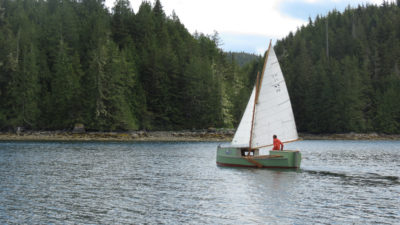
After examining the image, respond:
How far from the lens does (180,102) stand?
5022 inches

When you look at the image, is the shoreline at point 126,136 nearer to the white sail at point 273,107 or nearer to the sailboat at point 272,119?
the sailboat at point 272,119

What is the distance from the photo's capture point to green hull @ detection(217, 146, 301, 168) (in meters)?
40.4

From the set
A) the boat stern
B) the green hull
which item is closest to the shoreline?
the green hull

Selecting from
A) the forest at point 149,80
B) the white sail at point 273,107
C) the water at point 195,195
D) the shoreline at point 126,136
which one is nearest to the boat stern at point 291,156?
the water at point 195,195

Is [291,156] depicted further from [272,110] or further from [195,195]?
[195,195]

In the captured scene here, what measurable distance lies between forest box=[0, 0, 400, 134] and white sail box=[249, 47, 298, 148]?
7159cm

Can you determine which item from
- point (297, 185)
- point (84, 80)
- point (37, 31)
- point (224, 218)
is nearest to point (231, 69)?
point (84, 80)

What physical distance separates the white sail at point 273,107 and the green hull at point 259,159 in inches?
66.3

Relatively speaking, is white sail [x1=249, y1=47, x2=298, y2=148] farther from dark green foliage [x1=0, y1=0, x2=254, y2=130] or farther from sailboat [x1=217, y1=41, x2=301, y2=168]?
dark green foliage [x1=0, y1=0, x2=254, y2=130]

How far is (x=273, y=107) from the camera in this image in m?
41.2

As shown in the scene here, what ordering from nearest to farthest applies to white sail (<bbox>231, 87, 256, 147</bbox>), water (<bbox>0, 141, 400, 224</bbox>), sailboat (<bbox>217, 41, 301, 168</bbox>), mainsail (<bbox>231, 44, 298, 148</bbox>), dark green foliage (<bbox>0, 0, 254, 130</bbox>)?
water (<bbox>0, 141, 400, 224</bbox>), sailboat (<bbox>217, 41, 301, 168</bbox>), mainsail (<bbox>231, 44, 298, 148</bbox>), white sail (<bbox>231, 87, 256, 147</bbox>), dark green foliage (<bbox>0, 0, 254, 130</bbox>)

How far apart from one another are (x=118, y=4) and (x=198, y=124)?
67.1m

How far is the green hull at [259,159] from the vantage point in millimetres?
40438

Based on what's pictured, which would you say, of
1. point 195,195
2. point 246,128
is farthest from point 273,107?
point 195,195
